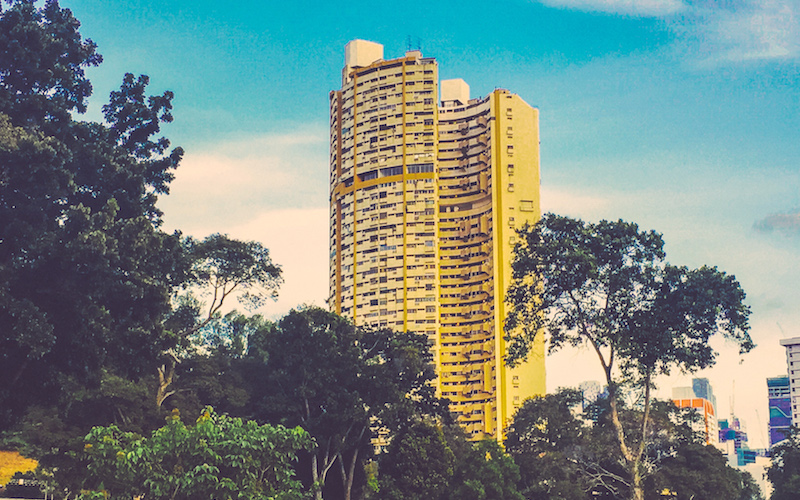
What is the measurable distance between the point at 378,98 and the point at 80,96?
6275 centimetres

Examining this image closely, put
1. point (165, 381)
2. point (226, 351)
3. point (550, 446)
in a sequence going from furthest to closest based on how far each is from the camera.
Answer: point (226, 351) → point (550, 446) → point (165, 381)

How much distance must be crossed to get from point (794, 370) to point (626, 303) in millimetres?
150394

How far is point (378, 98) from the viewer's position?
284ft

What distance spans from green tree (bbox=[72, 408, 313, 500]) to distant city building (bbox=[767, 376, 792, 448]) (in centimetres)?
18496

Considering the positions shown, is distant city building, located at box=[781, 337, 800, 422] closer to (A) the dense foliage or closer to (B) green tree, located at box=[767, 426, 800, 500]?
(B) green tree, located at box=[767, 426, 800, 500]

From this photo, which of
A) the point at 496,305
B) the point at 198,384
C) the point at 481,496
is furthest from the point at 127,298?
the point at 496,305

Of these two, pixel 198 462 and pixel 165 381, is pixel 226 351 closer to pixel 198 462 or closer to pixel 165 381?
pixel 165 381

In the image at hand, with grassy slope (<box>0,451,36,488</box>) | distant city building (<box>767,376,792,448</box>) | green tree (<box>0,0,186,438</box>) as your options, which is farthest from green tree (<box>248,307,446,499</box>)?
distant city building (<box>767,376,792,448</box>)

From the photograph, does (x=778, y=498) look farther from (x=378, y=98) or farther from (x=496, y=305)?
(x=378, y=98)

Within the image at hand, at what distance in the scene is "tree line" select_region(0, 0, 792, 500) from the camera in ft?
67.6

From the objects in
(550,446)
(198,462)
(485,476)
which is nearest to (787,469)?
(550,446)

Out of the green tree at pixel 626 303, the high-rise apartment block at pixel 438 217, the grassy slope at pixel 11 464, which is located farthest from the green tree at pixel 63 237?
the high-rise apartment block at pixel 438 217

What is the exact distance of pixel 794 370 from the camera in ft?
549

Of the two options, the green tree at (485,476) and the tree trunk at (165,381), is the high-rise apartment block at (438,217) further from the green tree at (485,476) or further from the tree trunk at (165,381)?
the tree trunk at (165,381)
